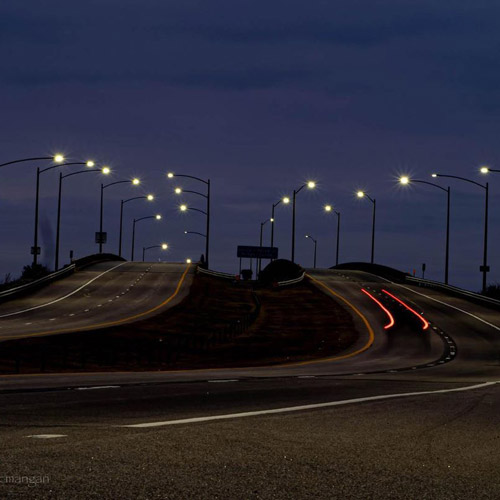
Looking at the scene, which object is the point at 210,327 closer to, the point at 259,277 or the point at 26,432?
the point at 26,432

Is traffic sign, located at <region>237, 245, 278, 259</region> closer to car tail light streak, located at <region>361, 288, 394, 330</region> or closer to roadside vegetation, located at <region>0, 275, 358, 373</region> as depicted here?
car tail light streak, located at <region>361, 288, 394, 330</region>

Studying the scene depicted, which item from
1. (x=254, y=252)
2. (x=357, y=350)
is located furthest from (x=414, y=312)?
(x=254, y=252)

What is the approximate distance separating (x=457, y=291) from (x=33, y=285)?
3565 cm

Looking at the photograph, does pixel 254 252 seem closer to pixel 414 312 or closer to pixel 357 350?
pixel 414 312

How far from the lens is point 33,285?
7019 cm

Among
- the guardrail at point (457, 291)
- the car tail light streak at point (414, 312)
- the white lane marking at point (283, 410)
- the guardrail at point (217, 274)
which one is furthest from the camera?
the guardrail at point (217, 274)

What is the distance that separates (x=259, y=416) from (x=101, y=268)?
284 ft

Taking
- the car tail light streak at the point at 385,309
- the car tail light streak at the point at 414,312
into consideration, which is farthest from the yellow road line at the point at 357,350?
the car tail light streak at the point at 414,312

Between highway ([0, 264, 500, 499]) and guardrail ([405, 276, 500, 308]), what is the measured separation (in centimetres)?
4799

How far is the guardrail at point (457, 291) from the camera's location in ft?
215

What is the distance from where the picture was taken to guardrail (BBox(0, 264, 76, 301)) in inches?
2454

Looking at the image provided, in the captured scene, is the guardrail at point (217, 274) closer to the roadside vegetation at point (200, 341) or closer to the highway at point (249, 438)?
the roadside vegetation at point (200, 341)

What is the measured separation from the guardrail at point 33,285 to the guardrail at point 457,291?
34551mm

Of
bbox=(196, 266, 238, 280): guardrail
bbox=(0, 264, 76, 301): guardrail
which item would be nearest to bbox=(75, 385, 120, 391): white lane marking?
bbox=(0, 264, 76, 301): guardrail
